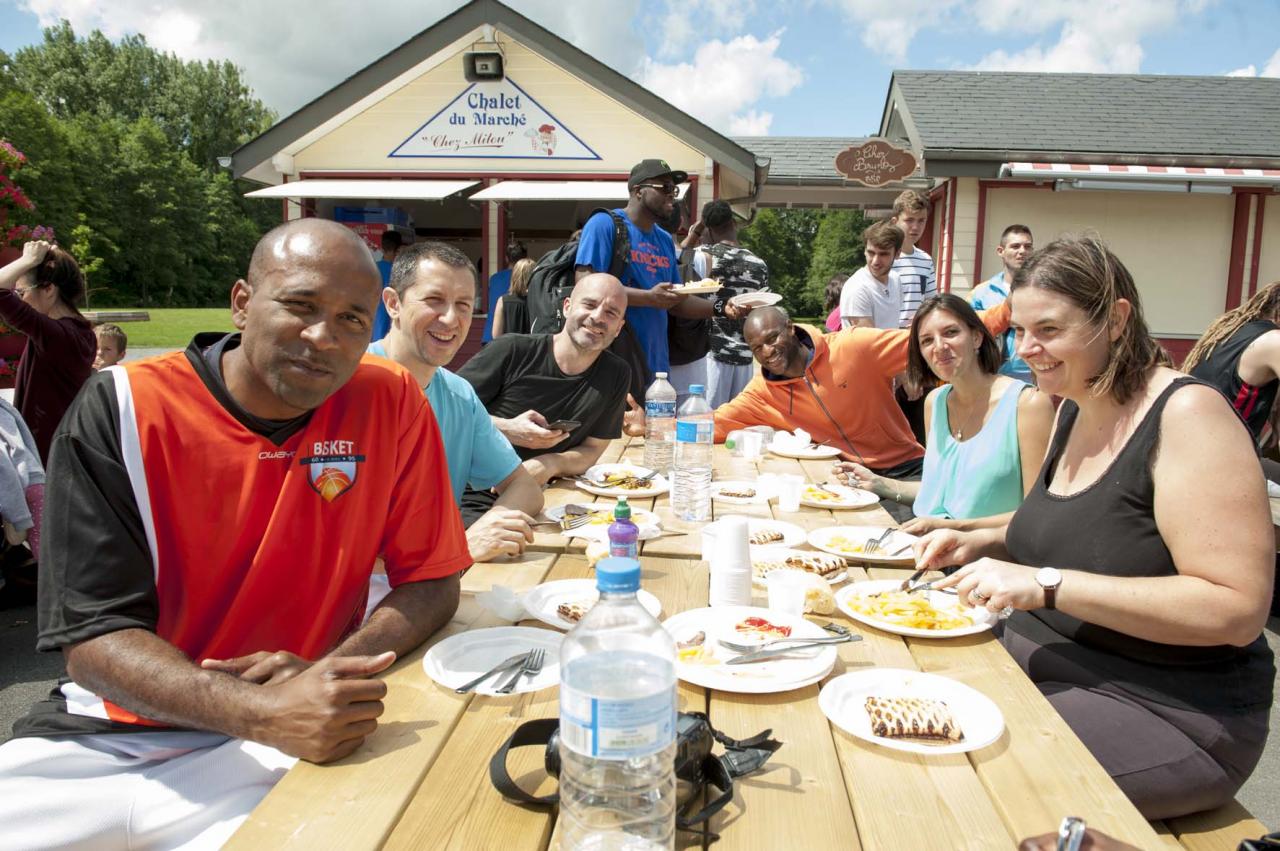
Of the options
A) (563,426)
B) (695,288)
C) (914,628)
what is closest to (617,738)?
(914,628)

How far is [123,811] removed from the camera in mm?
1410

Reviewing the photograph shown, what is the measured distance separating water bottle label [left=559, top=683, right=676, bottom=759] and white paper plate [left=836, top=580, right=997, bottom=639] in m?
0.91

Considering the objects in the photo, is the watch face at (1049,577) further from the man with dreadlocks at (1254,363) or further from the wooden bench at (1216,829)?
the man with dreadlocks at (1254,363)

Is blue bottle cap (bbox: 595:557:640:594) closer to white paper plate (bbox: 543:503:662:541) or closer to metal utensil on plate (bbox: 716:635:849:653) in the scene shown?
metal utensil on plate (bbox: 716:635:849:653)

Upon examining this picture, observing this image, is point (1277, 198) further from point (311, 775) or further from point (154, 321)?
point (154, 321)

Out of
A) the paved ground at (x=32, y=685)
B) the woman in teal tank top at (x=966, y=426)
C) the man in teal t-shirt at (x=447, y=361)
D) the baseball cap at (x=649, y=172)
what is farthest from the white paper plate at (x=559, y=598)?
the baseball cap at (x=649, y=172)

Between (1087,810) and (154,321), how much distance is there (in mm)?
31088

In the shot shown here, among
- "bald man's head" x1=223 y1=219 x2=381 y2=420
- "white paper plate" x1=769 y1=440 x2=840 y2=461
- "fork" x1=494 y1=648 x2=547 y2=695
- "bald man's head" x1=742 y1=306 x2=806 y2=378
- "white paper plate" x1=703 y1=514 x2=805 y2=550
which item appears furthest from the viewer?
"bald man's head" x1=742 y1=306 x2=806 y2=378

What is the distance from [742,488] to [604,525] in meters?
0.84

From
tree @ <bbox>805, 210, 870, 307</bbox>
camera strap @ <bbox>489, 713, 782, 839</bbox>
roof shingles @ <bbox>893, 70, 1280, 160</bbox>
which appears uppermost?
tree @ <bbox>805, 210, 870, 307</bbox>

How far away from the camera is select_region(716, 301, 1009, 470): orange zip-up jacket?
4438 millimetres

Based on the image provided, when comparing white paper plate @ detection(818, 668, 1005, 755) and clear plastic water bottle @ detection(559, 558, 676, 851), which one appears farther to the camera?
white paper plate @ detection(818, 668, 1005, 755)

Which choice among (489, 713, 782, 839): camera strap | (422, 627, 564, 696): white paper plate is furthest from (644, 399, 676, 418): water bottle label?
(489, 713, 782, 839): camera strap

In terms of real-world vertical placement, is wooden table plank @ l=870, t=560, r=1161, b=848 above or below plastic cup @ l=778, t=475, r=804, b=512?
below
